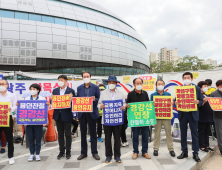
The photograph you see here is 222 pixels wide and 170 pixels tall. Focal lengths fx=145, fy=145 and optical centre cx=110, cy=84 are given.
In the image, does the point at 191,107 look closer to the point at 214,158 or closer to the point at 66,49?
the point at 214,158

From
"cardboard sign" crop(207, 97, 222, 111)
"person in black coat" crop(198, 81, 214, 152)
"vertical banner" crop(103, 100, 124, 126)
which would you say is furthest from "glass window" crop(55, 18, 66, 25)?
"cardboard sign" crop(207, 97, 222, 111)

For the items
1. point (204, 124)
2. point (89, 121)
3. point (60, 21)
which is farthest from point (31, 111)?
point (60, 21)

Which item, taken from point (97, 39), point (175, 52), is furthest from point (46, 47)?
point (175, 52)

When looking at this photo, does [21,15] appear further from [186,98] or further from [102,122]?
[186,98]

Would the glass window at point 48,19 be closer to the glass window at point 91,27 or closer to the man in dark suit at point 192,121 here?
the glass window at point 91,27

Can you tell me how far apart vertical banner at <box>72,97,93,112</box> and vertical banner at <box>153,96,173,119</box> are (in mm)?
1817

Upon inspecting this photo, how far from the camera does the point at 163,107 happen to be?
404 centimetres

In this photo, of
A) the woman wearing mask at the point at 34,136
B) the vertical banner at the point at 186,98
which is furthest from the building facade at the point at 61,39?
the vertical banner at the point at 186,98

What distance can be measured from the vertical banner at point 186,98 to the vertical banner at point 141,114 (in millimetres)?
740

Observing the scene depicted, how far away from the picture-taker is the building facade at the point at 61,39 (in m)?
17.3

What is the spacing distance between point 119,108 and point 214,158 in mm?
3060

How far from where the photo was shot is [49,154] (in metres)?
4.23

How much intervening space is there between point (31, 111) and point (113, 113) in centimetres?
223

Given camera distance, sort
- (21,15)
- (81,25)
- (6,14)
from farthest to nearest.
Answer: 1. (81,25)
2. (21,15)
3. (6,14)
